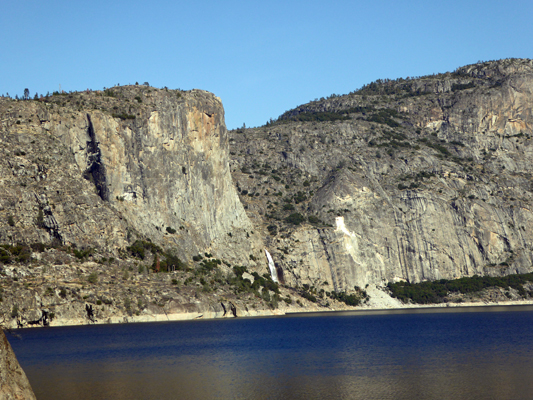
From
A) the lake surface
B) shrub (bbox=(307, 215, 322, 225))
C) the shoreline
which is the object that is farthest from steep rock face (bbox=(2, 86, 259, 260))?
the lake surface

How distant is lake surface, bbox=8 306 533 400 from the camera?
35.6 m

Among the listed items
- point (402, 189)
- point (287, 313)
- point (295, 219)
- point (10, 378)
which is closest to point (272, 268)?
point (287, 313)

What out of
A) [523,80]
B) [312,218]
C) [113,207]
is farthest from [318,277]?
[523,80]

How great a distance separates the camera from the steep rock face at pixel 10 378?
19906mm

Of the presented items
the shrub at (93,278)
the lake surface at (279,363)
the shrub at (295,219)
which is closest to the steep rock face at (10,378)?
the lake surface at (279,363)

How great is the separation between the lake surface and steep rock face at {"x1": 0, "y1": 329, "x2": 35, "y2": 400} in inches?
562

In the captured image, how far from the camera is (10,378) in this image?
20.3 meters

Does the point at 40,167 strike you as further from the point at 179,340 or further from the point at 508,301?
the point at 508,301

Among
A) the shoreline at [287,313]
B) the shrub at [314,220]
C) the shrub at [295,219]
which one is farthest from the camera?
the shrub at [314,220]

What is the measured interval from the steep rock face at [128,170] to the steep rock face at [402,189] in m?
22.7

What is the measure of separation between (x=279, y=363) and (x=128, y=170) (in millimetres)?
81253

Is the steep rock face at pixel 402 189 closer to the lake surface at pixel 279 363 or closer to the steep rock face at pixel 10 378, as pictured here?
the lake surface at pixel 279 363

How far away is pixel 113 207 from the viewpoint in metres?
115

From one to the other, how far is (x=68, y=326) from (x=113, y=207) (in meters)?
34.6
